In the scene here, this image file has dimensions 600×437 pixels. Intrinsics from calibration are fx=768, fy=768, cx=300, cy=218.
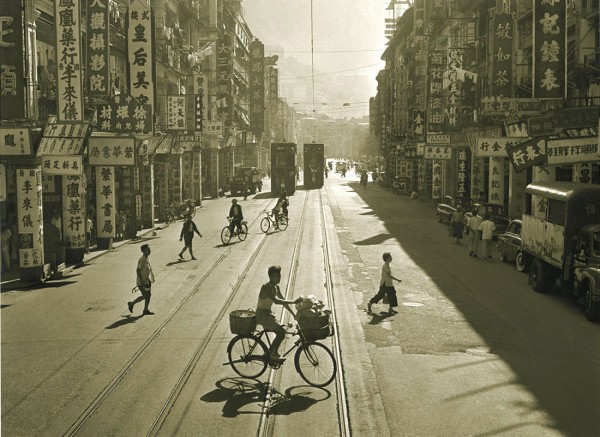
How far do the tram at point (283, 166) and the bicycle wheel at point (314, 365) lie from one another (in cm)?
5048

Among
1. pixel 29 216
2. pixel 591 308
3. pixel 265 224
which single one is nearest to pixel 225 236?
pixel 265 224

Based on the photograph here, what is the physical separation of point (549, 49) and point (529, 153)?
5104 millimetres

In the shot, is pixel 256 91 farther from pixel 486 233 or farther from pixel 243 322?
pixel 243 322

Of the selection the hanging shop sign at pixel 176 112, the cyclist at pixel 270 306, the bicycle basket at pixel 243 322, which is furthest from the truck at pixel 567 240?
the hanging shop sign at pixel 176 112

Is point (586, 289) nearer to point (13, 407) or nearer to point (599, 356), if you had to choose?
point (599, 356)

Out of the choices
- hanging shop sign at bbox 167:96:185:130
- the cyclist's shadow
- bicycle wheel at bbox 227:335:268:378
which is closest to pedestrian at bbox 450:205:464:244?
hanging shop sign at bbox 167:96:185:130

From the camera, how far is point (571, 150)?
22234mm

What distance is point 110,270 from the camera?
25.6m

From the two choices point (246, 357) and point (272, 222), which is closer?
point (246, 357)

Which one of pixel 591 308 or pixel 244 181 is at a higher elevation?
pixel 244 181

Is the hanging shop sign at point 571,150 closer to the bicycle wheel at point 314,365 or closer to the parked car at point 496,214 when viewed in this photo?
the parked car at point 496,214

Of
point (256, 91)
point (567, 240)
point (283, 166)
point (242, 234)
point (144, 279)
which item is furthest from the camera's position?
Answer: point (256, 91)

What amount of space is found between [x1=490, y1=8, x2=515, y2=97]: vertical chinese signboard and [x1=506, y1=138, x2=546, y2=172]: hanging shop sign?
9.99m

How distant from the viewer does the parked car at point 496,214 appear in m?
32.9
